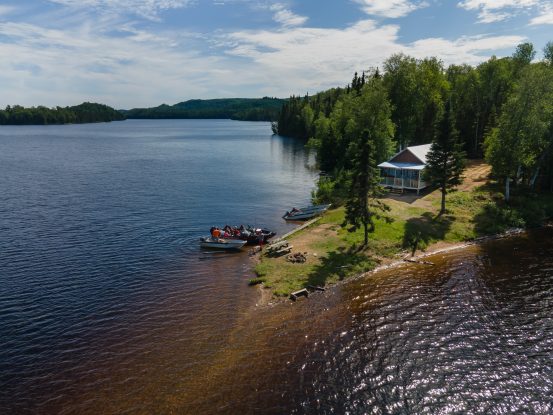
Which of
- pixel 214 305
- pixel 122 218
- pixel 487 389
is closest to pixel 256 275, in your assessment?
pixel 214 305

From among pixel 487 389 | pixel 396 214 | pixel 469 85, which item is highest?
pixel 469 85

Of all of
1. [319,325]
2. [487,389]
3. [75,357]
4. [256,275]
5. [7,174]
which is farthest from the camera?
[7,174]

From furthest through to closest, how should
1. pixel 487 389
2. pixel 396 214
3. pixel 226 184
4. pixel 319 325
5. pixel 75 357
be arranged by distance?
pixel 226 184 < pixel 396 214 < pixel 319 325 < pixel 75 357 < pixel 487 389

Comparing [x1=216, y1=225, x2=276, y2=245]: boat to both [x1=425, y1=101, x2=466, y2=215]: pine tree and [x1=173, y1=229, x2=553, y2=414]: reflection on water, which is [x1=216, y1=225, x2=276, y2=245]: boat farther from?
Answer: [x1=425, y1=101, x2=466, y2=215]: pine tree

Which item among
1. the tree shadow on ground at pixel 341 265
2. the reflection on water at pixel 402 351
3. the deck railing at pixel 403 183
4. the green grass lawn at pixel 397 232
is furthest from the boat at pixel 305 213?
the reflection on water at pixel 402 351

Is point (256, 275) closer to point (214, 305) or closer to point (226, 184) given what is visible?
point (214, 305)

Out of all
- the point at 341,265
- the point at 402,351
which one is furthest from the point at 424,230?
the point at 402,351

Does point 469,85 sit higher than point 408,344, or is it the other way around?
point 469,85

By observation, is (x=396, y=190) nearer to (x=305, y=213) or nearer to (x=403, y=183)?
(x=403, y=183)

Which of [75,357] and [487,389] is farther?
[75,357]
